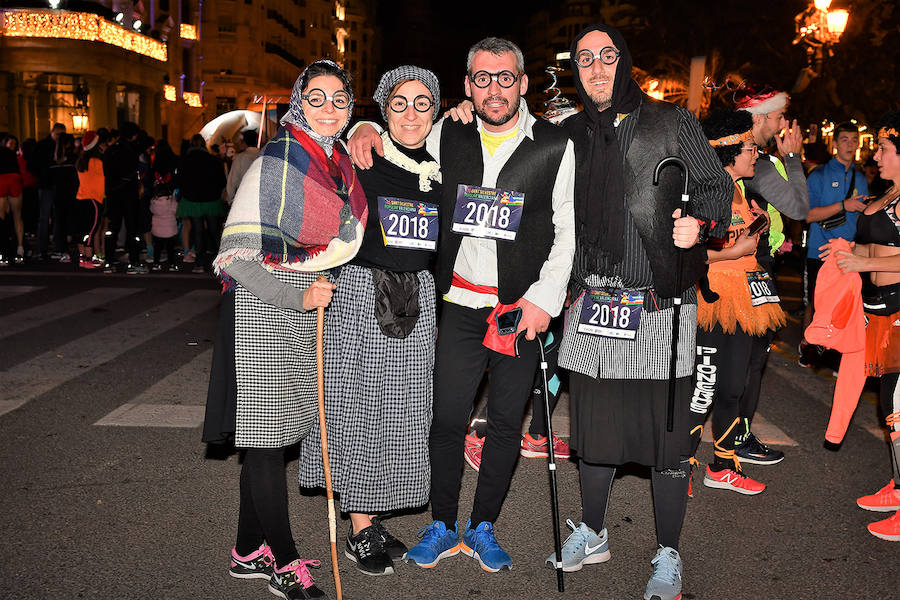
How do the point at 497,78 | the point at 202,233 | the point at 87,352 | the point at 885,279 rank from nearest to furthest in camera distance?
the point at 497,78 → the point at 885,279 → the point at 87,352 → the point at 202,233

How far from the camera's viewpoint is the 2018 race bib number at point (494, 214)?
12.3ft

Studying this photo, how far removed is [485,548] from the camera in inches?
154

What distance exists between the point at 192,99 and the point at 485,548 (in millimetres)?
46928

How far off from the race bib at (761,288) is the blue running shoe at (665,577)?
1.68 meters

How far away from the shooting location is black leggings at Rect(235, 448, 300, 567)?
3.55 m

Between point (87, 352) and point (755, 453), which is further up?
point (755, 453)

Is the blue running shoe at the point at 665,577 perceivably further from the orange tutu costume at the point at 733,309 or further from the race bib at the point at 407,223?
the race bib at the point at 407,223

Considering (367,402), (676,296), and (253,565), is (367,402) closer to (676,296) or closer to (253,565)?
(253,565)

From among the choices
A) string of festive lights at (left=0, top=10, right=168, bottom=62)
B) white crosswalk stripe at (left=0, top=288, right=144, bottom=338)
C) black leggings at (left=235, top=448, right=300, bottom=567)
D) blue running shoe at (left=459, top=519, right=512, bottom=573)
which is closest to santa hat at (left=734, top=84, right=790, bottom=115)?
blue running shoe at (left=459, top=519, right=512, bottom=573)

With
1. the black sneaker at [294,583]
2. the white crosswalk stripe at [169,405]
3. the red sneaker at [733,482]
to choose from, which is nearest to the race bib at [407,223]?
the black sneaker at [294,583]

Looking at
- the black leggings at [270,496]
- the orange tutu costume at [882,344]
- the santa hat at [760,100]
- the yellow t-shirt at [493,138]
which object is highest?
the santa hat at [760,100]

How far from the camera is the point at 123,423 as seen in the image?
5.91 metres

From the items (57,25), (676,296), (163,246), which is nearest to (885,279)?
(676,296)

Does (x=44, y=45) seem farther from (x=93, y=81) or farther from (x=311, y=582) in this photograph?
(x=311, y=582)
